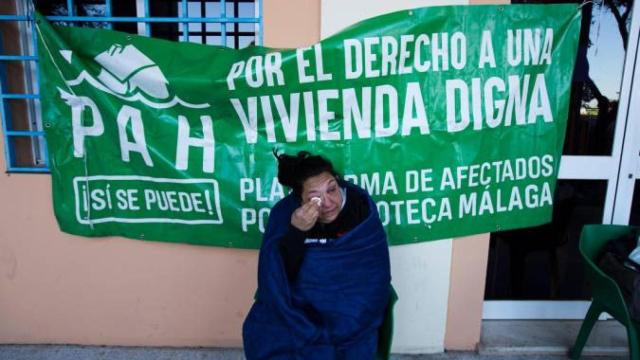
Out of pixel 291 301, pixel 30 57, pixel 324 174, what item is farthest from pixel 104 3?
pixel 291 301

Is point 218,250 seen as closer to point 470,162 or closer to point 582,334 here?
point 470,162

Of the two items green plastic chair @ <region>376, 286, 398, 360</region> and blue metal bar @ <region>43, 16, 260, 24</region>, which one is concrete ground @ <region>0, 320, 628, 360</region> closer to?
green plastic chair @ <region>376, 286, 398, 360</region>

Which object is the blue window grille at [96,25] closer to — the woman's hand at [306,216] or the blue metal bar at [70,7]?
the blue metal bar at [70,7]

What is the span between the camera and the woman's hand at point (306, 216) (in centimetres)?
160

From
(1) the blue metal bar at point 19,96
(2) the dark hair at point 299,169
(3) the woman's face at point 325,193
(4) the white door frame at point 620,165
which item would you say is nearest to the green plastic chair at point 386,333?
(3) the woman's face at point 325,193

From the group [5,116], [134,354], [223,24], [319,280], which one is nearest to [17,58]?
[5,116]

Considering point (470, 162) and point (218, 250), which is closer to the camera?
point (470, 162)

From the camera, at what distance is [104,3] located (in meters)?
Answer: 2.14

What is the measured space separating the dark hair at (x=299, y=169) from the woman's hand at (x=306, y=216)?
0.38 ft

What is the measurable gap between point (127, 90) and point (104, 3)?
1.67ft

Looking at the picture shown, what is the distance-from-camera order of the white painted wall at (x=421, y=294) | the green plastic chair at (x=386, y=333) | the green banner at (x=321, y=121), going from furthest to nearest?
the white painted wall at (x=421, y=294)
the green banner at (x=321, y=121)
the green plastic chair at (x=386, y=333)

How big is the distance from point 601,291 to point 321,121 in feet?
5.08

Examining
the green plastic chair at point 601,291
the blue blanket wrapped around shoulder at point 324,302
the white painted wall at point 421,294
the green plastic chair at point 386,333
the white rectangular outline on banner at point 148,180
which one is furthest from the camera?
the white painted wall at point 421,294

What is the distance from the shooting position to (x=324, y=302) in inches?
65.1
